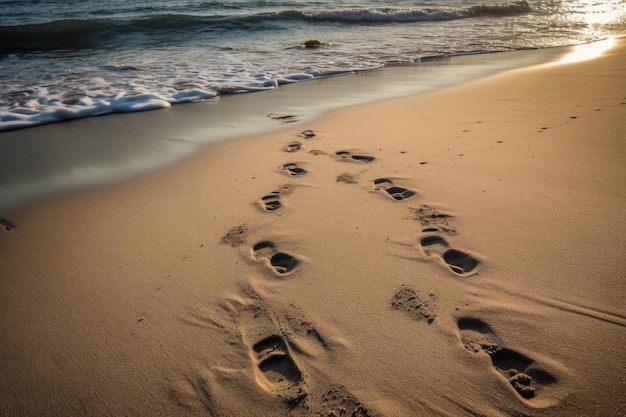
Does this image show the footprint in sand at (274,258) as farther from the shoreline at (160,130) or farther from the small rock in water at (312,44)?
the small rock in water at (312,44)

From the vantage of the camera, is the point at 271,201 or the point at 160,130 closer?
the point at 271,201

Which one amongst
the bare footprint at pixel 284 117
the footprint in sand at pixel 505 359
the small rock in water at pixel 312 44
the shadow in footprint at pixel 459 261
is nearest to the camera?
the footprint in sand at pixel 505 359

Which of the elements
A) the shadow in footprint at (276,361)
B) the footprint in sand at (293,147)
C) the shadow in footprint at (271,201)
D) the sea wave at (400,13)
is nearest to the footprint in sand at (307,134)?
the footprint in sand at (293,147)

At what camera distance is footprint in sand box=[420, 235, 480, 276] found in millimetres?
1713

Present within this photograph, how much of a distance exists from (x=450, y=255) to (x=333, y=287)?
565 millimetres

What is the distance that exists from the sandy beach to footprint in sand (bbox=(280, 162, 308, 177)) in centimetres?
3

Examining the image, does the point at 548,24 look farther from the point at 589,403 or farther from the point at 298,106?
the point at 589,403

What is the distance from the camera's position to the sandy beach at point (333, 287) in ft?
4.14

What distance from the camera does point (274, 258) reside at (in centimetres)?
187

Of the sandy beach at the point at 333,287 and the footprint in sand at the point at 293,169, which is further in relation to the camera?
the footprint in sand at the point at 293,169

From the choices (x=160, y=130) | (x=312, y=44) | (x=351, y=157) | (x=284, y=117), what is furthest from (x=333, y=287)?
(x=312, y=44)

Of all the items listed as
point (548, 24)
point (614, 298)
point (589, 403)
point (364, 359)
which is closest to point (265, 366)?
point (364, 359)

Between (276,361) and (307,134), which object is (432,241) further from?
(307,134)

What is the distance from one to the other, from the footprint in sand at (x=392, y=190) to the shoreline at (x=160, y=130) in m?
1.51
